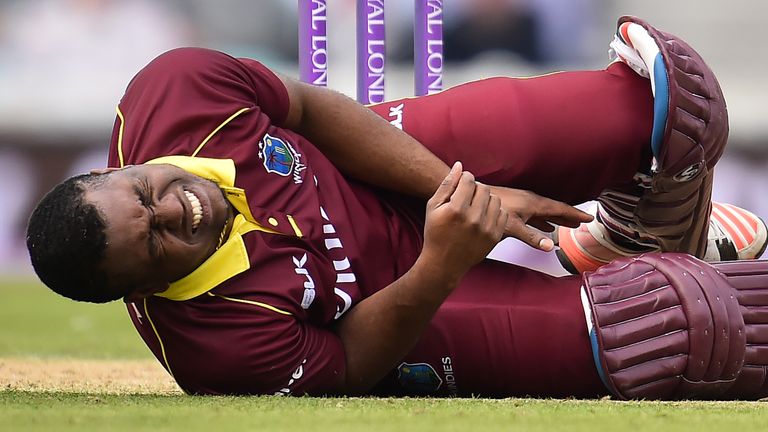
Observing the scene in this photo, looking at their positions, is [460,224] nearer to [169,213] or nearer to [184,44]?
[169,213]

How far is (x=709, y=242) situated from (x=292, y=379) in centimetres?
123

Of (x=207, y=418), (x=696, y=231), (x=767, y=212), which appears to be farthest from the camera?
(x=767, y=212)

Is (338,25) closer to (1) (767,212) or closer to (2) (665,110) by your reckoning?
(1) (767,212)

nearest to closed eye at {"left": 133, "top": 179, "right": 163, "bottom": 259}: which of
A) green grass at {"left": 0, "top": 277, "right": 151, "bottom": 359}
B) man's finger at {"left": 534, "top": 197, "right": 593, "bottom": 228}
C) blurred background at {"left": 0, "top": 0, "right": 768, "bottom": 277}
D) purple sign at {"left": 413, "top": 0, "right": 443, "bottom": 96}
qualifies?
man's finger at {"left": 534, "top": 197, "right": 593, "bottom": 228}

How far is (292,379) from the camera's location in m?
2.25

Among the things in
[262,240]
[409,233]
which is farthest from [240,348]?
[409,233]

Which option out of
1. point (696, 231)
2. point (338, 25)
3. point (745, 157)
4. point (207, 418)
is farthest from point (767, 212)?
point (207, 418)

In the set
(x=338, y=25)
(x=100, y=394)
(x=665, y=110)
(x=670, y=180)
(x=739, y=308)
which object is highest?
(x=665, y=110)

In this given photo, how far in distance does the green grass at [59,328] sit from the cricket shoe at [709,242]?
154 cm

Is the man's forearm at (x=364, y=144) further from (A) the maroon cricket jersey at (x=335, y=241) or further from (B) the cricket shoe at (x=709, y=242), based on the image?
(B) the cricket shoe at (x=709, y=242)

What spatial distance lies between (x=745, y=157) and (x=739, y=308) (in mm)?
5870

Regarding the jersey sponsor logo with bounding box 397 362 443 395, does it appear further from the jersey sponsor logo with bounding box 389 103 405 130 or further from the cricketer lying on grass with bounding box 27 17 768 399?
the jersey sponsor logo with bounding box 389 103 405 130

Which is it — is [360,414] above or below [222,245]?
below

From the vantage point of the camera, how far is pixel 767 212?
7.66 metres
